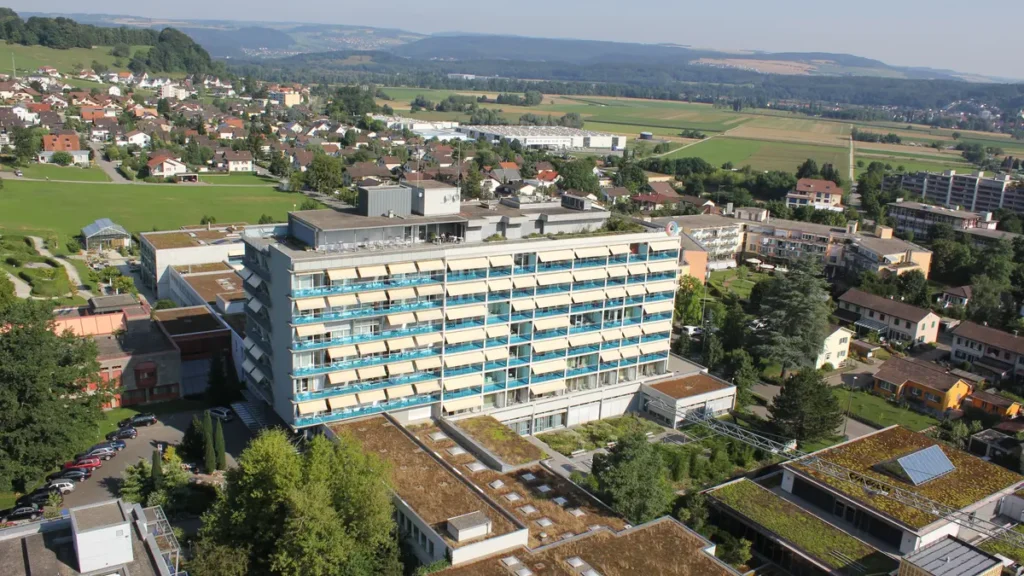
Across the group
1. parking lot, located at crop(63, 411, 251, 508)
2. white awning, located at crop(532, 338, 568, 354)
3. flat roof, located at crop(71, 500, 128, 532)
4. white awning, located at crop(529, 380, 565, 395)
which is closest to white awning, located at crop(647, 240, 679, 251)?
white awning, located at crop(532, 338, 568, 354)

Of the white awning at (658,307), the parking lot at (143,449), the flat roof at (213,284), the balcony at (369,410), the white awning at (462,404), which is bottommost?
the parking lot at (143,449)

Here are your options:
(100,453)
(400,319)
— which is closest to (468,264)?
(400,319)

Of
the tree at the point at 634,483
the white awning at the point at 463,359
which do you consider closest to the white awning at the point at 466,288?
the white awning at the point at 463,359

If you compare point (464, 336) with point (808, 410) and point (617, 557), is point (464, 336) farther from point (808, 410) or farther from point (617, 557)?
point (808, 410)

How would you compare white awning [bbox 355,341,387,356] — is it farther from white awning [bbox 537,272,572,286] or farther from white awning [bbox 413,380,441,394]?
white awning [bbox 537,272,572,286]

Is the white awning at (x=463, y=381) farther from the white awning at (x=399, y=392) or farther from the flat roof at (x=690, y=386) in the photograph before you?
the flat roof at (x=690, y=386)
